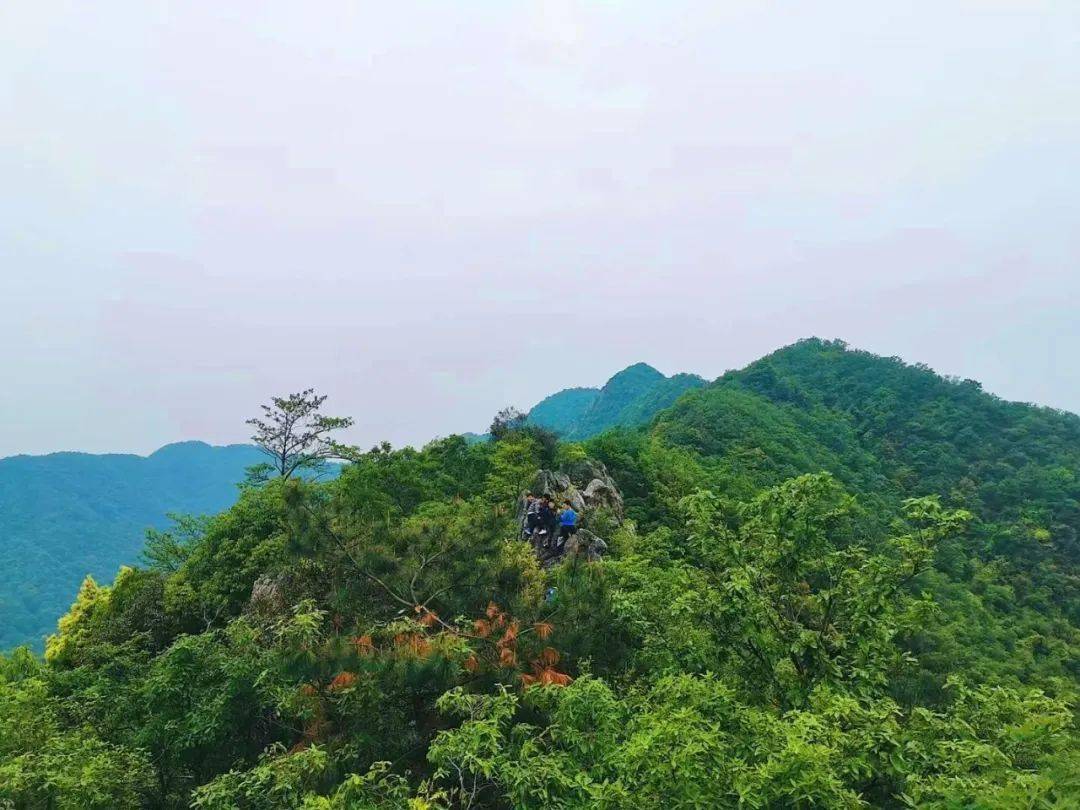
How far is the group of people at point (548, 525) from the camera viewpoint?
15.1 metres

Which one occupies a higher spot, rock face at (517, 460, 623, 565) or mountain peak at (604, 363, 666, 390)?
mountain peak at (604, 363, 666, 390)

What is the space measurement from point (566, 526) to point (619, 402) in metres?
77.1

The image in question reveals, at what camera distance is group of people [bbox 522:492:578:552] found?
595 inches

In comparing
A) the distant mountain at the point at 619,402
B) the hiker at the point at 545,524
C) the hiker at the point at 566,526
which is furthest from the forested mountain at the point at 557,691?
the distant mountain at the point at 619,402

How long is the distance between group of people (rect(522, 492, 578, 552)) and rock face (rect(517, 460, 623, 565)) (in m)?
0.15

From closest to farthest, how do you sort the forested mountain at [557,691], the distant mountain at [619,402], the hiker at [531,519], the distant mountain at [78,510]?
the forested mountain at [557,691] → the hiker at [531,519] → the distant mountain at [78,510] → the distant mountain at [619,402]

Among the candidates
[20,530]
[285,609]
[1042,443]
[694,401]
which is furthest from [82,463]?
[1042,443]

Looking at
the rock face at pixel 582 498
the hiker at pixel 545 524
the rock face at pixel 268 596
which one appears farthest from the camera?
the hiker at pixel 545 524

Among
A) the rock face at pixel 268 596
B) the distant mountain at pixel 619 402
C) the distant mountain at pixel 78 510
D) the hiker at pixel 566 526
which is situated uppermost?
the distant mountain at pixel 619 402

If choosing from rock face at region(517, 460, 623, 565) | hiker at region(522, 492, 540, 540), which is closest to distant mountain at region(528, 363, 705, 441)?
rock face at region(517, 460, 623, 565)

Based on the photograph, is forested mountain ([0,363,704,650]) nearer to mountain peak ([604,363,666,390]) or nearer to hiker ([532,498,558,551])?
mountain peak ([604,363,666,390])

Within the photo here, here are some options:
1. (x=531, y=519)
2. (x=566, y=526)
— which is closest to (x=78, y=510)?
(x=531, y=519)

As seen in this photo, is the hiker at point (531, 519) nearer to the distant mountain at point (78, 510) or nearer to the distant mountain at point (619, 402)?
the distant mountain at point (78, 510)

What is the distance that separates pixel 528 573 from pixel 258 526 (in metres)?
11.8
